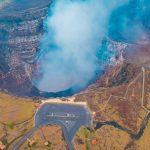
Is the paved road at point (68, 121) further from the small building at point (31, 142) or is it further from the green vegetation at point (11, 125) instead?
the green vegetation at point (11, 125)

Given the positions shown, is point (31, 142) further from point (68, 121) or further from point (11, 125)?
point (68, 121)

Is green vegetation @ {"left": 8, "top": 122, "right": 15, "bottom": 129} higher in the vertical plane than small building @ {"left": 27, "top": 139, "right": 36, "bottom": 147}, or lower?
higher

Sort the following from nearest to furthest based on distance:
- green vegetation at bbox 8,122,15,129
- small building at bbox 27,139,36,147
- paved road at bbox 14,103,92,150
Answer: small building at bbox 27,139,36,147
paved road at bbox 14,103,92,150
green vegetation at bbox 8,122,15,129

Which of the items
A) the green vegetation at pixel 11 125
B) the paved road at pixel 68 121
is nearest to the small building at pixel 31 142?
the paved road at pixel 68 121

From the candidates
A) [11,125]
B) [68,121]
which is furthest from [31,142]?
[68,121]

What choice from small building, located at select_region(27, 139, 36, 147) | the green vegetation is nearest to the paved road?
small building, located at select_region(27, 139, 36, 147)

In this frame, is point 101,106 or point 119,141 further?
point 101,106

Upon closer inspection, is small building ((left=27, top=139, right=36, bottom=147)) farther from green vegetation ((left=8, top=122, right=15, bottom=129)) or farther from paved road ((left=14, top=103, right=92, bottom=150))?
green vegetation ((left=8, top=122, right=15, bottom=129))

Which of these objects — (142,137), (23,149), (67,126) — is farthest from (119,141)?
(23,149)

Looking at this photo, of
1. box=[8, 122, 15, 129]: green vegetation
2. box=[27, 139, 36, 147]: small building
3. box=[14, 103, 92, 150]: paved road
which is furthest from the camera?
box=[8, 122, 15, 129]: green vegetation

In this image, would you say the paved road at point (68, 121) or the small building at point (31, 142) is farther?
the paved road at point (68, 121)

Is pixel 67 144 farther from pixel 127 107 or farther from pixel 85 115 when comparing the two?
pixel 127 107
